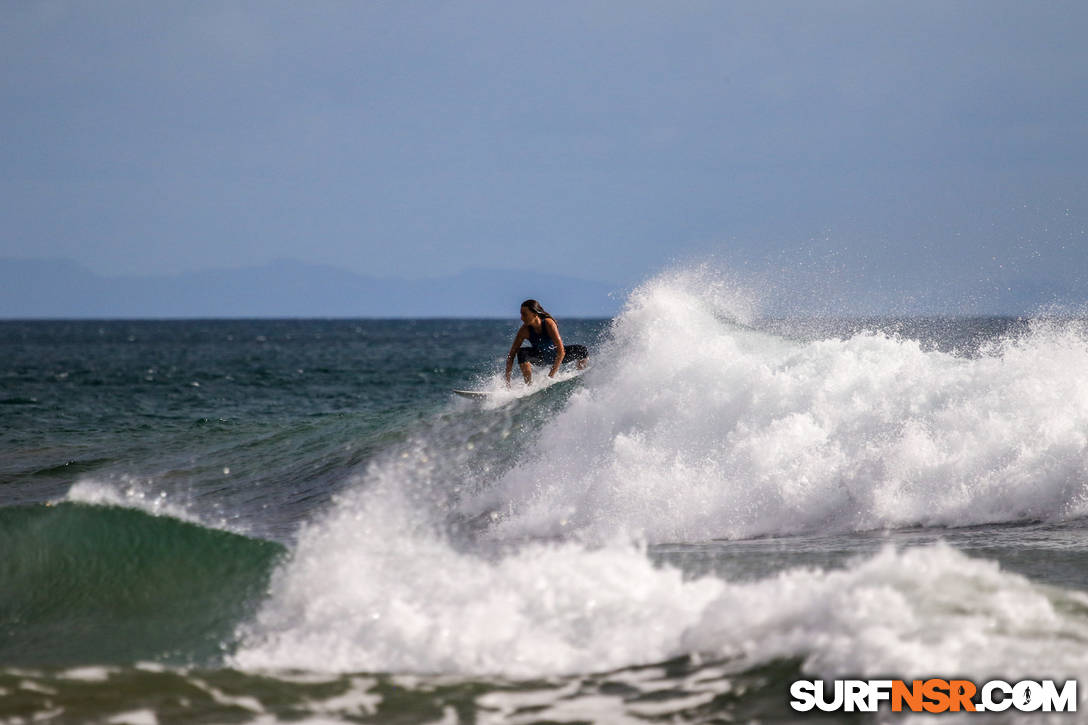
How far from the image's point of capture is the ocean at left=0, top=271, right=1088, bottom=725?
17.6 feet

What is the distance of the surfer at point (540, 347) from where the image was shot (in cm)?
1496

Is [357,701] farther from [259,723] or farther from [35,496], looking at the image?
[35,496]

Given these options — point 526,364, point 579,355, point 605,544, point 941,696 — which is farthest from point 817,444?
point 941,696

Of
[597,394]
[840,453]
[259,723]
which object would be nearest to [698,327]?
[597,394]

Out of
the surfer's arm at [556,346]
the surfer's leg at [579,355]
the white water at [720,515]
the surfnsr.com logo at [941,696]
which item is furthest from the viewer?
the surfer's leg at [579,355]

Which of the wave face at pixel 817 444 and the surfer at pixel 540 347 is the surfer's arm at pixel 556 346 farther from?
the wave face at pixel 817 444

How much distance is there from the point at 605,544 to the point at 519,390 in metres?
8.02

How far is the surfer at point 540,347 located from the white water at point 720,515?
31.3 inches

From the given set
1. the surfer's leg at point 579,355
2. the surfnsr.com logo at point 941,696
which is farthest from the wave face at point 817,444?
the surfnsr.com logo at point 941,696

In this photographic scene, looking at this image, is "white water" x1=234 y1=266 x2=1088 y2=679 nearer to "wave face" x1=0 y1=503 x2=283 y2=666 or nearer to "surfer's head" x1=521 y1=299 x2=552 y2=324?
"wave face" x1=0 y1=503 x2=283 y2=666

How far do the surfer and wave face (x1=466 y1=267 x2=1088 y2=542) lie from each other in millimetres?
2188

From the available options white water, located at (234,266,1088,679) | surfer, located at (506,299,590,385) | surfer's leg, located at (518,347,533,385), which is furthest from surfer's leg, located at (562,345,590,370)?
white water, located at (234,266,1088,679)

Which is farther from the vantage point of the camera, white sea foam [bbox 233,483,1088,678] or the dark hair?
the dark hair

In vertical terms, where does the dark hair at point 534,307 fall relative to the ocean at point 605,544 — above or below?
above
